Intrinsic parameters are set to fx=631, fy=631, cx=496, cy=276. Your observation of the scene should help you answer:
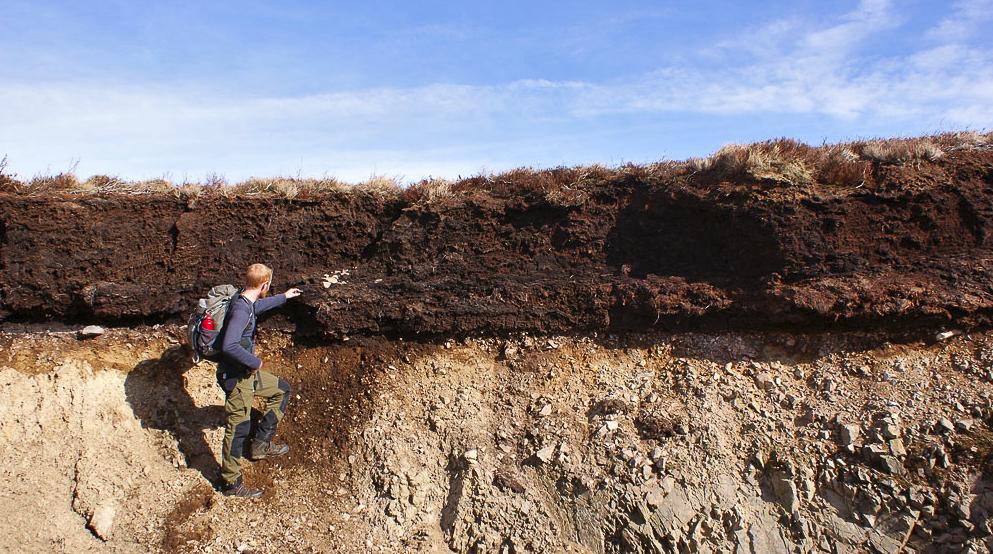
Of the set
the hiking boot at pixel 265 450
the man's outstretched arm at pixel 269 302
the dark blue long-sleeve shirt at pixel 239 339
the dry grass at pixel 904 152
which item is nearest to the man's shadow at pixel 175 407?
the hiking boot at pixel 265 450

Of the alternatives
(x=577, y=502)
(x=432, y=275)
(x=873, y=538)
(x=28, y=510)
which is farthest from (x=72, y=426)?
(x=873, y=538)

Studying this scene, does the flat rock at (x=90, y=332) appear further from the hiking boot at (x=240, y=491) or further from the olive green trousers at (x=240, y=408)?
the hiking boot at (x=240, y=491)

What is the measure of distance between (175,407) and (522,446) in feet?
13.1

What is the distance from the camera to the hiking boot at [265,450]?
682 centimetres

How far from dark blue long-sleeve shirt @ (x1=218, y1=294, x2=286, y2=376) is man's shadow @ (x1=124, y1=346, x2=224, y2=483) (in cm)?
114

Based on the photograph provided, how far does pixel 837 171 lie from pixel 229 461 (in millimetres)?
7663

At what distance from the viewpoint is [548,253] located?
7.93m

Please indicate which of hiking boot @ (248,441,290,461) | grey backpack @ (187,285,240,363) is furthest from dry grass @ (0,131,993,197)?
hiking boot @ (248,441,290,461)

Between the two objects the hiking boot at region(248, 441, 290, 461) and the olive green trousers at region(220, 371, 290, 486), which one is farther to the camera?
the hiking boot at region(248, 441, 290, 461)

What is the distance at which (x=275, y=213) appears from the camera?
8258 millimetres

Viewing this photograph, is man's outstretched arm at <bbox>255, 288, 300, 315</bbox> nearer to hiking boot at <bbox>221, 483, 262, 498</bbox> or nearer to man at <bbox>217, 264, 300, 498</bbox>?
man at <bbox>217, 264, 300, 498</bbox>

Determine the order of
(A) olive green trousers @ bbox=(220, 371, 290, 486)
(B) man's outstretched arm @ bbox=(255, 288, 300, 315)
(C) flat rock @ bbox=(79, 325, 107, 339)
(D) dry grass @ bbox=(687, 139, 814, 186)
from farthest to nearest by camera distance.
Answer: (C) flat rock @ bbox=(79, 325, 107, 339) < (D) dry grass @ bbox=(687, 139, 814, 186) < (B) man's outstretched arm @ bbox=(255, 288, 300, 315) < (A) olive green trousers @ bbox=(220, 371, 290, 486)

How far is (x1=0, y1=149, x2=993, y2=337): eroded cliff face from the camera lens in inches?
284

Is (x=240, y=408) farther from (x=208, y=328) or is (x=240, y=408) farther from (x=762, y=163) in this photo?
(x=762, y=163)
